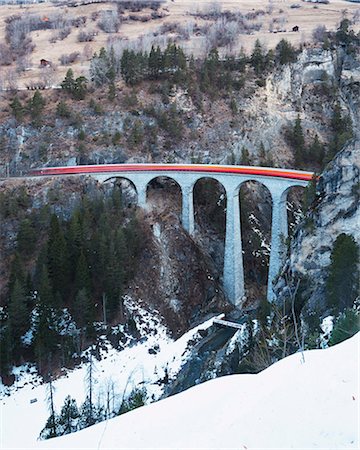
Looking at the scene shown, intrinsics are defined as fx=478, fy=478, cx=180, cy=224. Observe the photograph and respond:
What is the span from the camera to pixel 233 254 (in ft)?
129

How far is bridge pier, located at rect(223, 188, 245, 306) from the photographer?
126ft

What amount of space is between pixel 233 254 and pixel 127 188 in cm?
1127

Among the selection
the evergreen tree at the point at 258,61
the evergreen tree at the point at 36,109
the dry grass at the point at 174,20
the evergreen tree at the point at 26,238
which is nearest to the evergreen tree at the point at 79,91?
the evergreen tree at the point at 36,109

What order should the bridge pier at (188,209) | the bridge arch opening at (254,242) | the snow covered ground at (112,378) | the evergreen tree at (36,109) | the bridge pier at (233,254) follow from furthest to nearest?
the evergreen tree at (36,109) < the bridge arch opening at (254,242) < the bridge pier at (188,209) < the bridge pier at (233,254) < the snow covered ground at (112,378)

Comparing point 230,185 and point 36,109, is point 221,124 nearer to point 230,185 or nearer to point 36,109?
point 230,185

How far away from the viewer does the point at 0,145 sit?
4522cm

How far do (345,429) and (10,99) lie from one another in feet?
164

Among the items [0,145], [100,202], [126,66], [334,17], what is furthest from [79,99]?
[334,17]

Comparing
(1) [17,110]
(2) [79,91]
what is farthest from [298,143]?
(1) [17,110]

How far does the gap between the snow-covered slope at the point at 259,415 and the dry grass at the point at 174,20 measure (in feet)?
181

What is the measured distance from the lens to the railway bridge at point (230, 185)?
3578cm

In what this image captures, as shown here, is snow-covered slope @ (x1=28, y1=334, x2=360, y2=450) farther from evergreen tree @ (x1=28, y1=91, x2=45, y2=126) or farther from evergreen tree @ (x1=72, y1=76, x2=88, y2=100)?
evergreen tree @ (x1=72, y1=76, x2=88, y2=100)

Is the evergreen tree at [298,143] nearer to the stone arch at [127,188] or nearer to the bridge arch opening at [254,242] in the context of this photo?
the bridge arch opening at [254,242]

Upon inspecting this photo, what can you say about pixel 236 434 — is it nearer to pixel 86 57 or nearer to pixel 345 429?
pixel 345 429
